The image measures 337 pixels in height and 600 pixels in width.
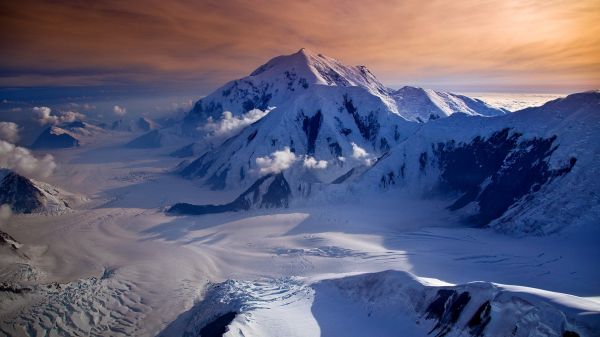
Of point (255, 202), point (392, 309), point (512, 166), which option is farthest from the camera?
point (255, 202)

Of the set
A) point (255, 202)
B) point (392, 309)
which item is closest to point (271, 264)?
point (392, 309)

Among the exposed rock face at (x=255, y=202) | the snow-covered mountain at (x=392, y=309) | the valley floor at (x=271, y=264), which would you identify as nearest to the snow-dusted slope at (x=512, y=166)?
the valley floor at (x=271, y=264)

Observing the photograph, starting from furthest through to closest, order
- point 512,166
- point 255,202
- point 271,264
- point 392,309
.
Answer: point 255,202
point 512,166
point 271,264
point 392,309

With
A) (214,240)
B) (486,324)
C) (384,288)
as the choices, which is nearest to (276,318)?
(384,288)

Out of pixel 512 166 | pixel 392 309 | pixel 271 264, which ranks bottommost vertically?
pixel 271 264

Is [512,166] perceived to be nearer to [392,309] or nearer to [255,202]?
[392,309]

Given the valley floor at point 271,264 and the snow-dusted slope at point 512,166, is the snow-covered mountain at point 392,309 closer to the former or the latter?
the valley floor at point 271,264

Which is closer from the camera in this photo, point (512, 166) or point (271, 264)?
point (271, 264)
